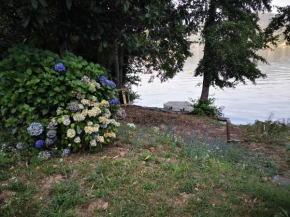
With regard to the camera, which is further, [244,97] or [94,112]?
[244,97]

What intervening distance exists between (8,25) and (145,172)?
3.71 metres

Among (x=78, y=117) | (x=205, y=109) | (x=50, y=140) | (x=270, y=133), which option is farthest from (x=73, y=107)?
(x=205, y=109)

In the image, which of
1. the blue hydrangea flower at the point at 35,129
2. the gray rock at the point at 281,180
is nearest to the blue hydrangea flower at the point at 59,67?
the blue hydrangea flower at the point at 35,129

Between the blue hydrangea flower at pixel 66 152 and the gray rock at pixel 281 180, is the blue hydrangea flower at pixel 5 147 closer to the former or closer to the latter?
the blue hydrangea flower at pixel 66 152

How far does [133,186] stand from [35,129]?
1294 mm

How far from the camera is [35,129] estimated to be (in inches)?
114

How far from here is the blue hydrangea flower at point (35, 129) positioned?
9.52 ft

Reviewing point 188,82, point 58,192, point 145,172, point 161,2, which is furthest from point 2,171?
point 188,82

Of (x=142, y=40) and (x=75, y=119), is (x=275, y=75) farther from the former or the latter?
(x=75, y=119)

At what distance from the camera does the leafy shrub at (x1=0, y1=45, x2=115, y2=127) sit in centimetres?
302

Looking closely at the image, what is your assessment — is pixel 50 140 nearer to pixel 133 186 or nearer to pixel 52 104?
pixel 52 104

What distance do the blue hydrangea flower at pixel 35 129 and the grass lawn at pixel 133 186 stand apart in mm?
304

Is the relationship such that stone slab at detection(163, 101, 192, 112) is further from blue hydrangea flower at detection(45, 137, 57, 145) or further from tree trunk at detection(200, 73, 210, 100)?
blue hydrangea flower at detection(45, 137, 57, 145)

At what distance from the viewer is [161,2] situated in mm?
4219
